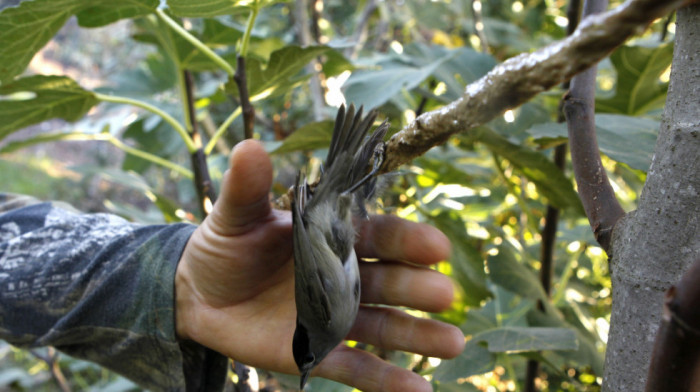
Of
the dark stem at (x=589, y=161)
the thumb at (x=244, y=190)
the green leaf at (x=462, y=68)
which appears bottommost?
the thumb at (x=244, y=190)

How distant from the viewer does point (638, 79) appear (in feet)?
3.91

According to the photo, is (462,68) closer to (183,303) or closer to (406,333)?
(406,333)

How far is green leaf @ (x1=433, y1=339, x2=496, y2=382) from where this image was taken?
1.00 metres

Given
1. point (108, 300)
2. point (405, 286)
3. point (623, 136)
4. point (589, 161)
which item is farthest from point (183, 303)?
point (623, 136)

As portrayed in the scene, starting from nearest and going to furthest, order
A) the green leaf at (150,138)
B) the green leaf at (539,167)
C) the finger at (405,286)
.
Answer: the finger at (405,286) → the green leaf at (539,167) → the green leaf at (150,138)

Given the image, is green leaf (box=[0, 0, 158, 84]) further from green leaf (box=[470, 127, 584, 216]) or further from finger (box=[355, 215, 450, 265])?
green leaf (box=[470, 127, 584, 216])

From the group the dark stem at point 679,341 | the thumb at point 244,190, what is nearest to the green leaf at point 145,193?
the thumb at point 244,190

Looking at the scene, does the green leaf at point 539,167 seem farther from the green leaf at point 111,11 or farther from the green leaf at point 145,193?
the green leaf at point 145,193

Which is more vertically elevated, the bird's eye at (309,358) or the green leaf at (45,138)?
the green leaf at (45,138)

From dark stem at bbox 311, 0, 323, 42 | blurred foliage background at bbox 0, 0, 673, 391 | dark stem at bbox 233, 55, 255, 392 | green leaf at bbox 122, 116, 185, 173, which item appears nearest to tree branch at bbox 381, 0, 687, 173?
blurred foliage background at bbox 0, 0, 673, 391

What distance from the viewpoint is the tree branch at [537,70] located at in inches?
14.7

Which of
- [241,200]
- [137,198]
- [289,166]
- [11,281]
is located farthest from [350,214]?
[137,198]

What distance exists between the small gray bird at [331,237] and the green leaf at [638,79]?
74 centimetres

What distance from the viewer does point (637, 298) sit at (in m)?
0.54
